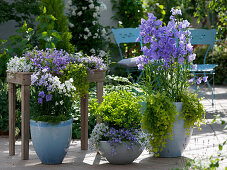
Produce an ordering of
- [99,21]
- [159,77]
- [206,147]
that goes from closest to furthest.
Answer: [159,77], [206,147], [99,21]

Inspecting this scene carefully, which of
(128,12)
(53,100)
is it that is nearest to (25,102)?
(53,100)

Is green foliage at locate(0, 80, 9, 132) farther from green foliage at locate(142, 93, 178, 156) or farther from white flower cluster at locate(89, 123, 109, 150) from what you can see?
green foliage at locate(142, 93, 178, 156)

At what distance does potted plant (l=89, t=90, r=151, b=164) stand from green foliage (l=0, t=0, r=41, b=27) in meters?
3.67

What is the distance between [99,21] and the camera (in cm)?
883

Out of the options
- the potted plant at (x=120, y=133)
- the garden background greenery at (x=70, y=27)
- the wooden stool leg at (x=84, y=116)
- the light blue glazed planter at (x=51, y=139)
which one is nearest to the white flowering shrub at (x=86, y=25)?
the garden background greenery at (x=70, y=27)

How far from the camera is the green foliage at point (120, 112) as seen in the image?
399 cm

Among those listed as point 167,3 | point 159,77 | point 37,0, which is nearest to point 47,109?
point 159,77

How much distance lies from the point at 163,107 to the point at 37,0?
418 cm

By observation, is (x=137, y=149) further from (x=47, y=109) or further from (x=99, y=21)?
(x=99, y=21)

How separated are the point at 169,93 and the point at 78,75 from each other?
88cm

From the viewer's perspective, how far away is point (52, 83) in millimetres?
3902

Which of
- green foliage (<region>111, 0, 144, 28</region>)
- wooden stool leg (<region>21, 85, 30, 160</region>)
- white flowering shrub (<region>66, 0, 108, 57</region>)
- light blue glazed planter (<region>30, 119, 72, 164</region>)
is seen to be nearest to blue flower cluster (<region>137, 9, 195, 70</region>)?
light blue glazed planter (<region>30, 119, 72, 164</region>)

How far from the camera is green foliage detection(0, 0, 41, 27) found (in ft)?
23.6

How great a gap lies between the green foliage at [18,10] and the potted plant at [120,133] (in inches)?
145
